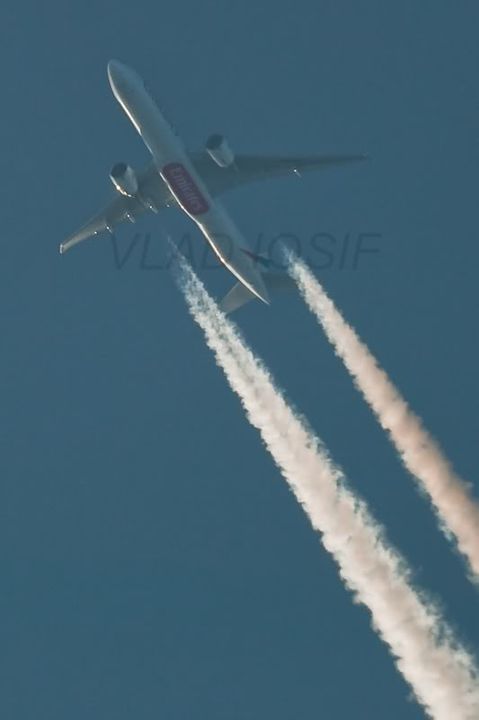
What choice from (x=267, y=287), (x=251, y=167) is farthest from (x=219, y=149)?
(x=267, y=287)

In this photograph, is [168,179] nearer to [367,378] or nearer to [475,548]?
[367,378]

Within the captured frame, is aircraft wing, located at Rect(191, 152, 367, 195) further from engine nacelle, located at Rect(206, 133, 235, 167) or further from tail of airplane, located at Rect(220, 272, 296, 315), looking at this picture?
tail of airplane, located at Rect(220, 272, 296, 315)

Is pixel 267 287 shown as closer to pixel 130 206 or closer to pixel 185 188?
pixel 185 188

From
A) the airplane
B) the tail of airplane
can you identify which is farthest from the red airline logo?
the tail of airplane

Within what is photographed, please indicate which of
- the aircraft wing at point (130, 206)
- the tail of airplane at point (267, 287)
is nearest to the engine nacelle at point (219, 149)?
the aircraft wing at point (130, 206)

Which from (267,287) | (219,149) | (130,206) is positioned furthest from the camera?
(130,206)

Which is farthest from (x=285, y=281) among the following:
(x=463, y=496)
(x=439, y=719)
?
(x=439, y=719)
